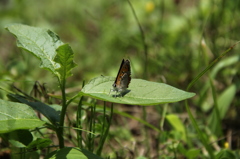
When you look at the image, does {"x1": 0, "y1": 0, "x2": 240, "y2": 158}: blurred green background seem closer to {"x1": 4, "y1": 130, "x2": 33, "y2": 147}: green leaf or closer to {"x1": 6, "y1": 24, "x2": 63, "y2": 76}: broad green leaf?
{"x1": 6, "y1": 24, "x2": 63, "y2": 76}: broad green leaf

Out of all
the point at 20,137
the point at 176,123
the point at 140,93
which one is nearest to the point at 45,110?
the point at 20,137

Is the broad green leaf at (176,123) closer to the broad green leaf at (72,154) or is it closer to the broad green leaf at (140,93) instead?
the broad green leaf at (140,93)

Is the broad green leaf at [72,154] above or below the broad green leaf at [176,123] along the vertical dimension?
below

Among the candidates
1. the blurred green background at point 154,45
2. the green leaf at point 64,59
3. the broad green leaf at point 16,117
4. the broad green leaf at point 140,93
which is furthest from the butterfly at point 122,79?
the blurred green background at point 154,45

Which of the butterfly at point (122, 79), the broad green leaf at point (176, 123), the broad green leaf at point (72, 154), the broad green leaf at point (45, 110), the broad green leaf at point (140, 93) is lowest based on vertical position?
the broad green leaf at point (72, 154)

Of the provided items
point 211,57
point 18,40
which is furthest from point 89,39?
point 18,40

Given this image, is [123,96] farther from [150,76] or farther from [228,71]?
[150,76]
